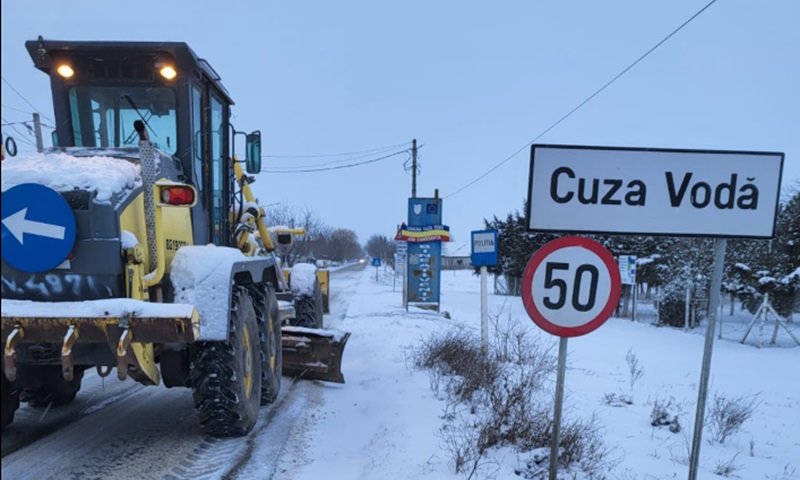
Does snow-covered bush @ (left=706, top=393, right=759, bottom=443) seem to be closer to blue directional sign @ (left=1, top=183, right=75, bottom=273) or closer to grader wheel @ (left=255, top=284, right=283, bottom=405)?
grader wheel @ (left=255, top=284, right=283, bottom=405)

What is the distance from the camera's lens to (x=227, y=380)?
13.0 feet

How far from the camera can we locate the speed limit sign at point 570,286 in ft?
10.1

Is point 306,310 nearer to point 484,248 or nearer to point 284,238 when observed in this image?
point 284,238

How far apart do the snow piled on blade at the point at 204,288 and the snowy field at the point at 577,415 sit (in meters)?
1.24

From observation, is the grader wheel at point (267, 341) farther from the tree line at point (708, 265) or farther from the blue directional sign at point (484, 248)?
the tree line at point (708, 265)

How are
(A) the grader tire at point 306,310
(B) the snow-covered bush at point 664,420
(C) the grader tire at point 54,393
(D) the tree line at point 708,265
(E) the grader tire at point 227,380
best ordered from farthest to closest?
1. (D) the tree line at point 708,265
2. (A) the grader tire at point 306,310
3. (B) the snow-covered bush at point 664,420
4. (C) the grader tire at point 54,393
5. (E) the grader tire at point 227,380

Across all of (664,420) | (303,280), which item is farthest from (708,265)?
(303,280)

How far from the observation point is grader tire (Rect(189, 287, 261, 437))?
12.9ft

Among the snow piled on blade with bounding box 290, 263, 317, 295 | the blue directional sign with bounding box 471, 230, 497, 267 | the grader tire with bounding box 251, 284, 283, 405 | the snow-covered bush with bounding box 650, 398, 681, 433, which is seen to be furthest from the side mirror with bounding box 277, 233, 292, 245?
the snow-covered bush with bounding box 650, 398, 681, 433

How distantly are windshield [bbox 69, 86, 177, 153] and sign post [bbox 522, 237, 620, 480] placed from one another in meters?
3.54

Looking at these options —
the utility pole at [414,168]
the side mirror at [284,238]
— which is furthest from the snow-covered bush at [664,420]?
the utility pole at [414,168]

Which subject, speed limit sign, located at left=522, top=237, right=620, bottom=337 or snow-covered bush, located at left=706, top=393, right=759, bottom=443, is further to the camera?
snow-covered bush, located at left=706, top=393, right=759, bottom=443

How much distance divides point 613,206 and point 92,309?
331 centimetres

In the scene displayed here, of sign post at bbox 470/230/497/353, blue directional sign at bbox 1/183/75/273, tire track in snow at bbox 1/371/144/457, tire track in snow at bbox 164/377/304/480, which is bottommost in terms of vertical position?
tire track in snow at bbox 1/371/144/457
